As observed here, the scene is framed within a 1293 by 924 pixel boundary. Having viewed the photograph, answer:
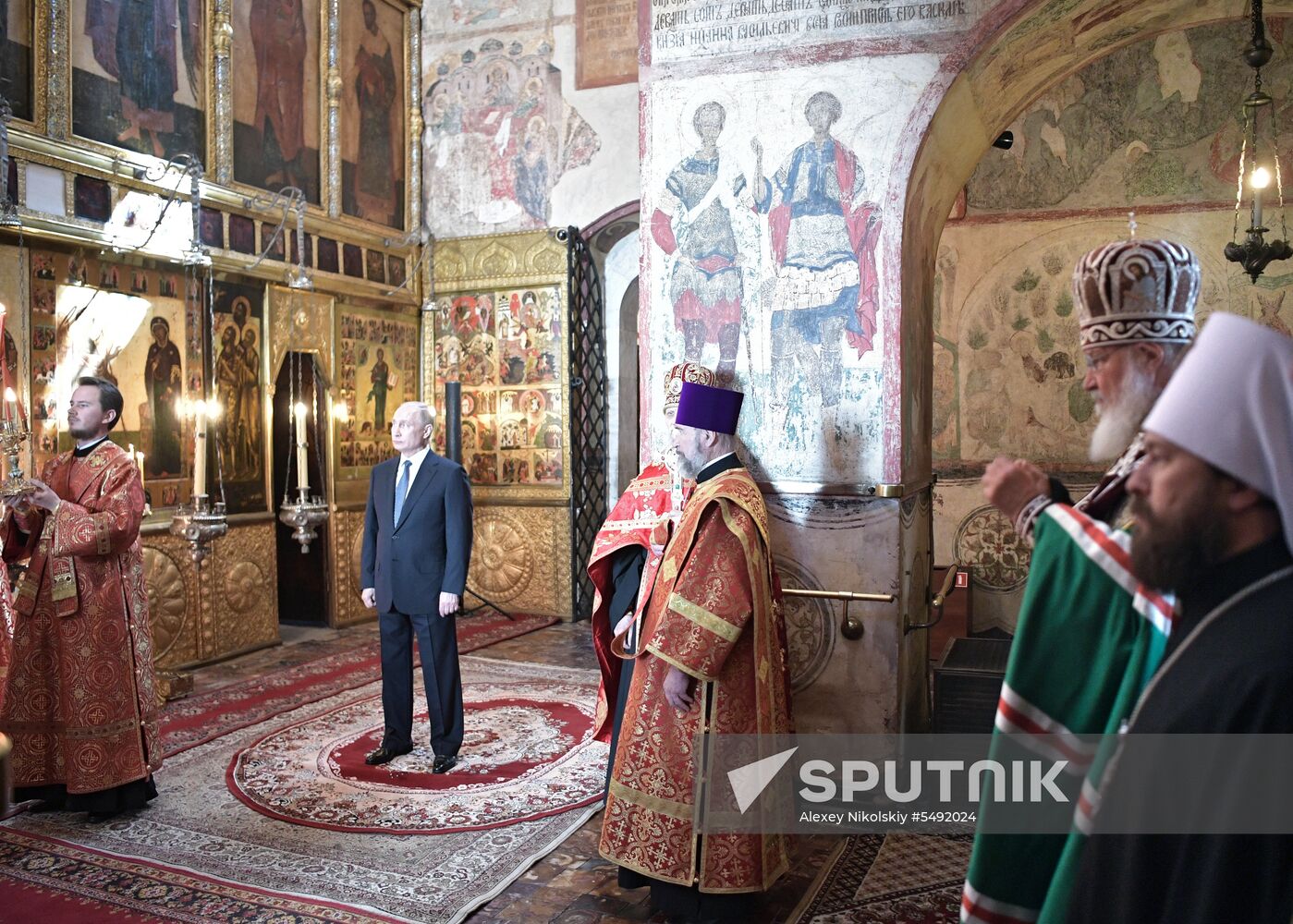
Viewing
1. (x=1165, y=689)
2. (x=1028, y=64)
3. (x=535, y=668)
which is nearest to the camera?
(x=1165, y=689)

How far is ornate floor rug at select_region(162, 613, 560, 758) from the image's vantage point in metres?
6.19

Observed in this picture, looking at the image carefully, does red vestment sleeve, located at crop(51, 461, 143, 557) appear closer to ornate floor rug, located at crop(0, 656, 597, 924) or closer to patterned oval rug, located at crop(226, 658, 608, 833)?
ornate floor rug, located at crop(0, 656, 597, 924)

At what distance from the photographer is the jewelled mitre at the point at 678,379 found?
457 cm

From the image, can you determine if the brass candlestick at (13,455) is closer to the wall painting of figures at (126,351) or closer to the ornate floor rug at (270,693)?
the ornate floor rug at (270,693)

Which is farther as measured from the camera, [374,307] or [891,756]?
[374,307]

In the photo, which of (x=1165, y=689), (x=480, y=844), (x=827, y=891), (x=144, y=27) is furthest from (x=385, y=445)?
(x=1165, y=689)

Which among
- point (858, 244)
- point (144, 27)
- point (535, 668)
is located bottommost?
point (535, 668)

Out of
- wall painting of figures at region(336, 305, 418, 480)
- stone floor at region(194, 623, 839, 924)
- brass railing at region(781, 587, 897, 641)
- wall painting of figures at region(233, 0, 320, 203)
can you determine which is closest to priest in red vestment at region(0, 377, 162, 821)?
stone floor at region(194, 623, 839, 924)

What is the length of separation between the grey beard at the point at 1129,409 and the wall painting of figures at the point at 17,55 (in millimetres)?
7169

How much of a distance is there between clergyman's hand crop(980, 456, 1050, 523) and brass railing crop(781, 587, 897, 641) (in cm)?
247

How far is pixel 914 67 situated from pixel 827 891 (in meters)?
3.48

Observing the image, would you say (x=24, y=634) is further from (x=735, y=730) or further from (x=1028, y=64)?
(x=1028, y=64)

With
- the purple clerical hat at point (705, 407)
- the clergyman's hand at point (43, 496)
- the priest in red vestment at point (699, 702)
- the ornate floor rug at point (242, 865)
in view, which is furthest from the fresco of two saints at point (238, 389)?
the priest in red vestment at point (699, 702)

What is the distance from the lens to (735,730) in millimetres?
3518
